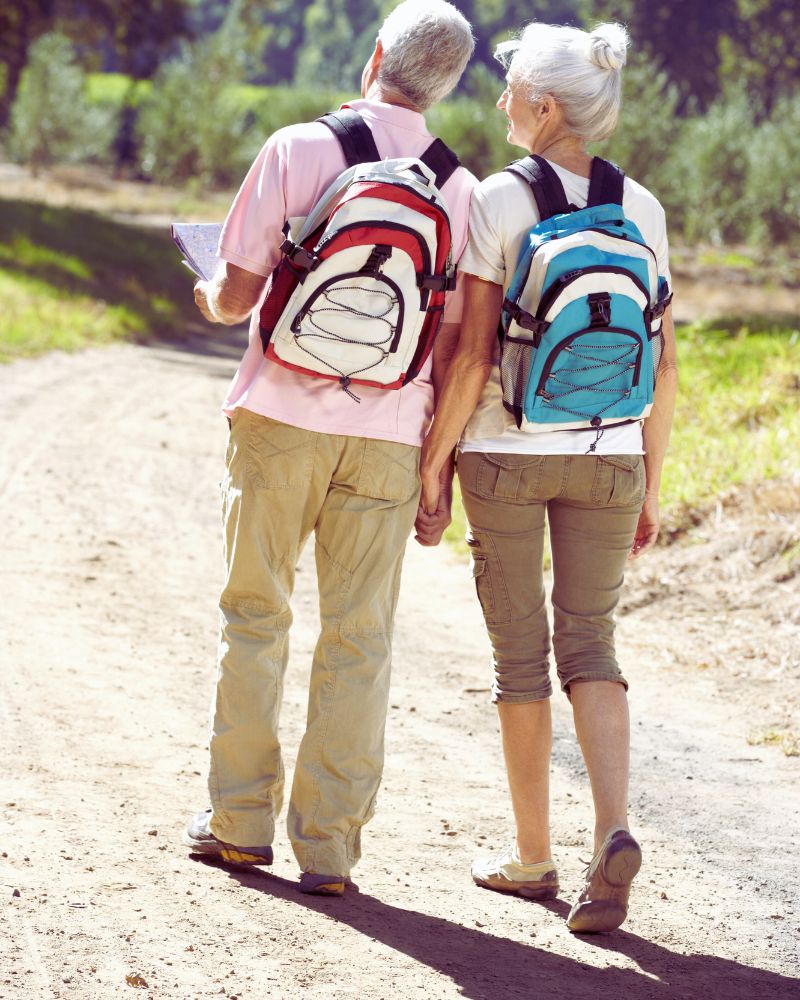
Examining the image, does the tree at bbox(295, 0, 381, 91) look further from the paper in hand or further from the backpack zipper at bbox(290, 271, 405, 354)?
the backpack zipper at bbox(290, 271, 405, 354)

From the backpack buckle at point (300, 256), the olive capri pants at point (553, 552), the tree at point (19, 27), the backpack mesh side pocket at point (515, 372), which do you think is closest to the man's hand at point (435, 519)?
the olive capri pants at point (553, 552)

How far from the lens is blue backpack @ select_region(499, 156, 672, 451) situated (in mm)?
3010

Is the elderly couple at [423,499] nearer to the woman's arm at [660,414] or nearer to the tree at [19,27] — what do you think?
the woman's arm at [660,414]

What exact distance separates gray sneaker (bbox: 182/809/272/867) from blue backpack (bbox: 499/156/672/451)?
1232 millimetres

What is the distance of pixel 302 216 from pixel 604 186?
0.70 metres

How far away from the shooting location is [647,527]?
3586 millimetres

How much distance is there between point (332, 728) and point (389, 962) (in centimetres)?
59

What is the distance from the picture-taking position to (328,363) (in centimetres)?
306

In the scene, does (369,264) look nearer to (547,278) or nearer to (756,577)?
(547,278)

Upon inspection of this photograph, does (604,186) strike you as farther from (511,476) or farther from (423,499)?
(423,499)

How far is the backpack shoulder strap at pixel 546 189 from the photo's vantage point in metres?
3.07

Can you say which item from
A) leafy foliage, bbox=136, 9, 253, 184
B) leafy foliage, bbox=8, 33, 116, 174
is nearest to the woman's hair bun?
leafy foliage, bbox=8, 33, 116, 174

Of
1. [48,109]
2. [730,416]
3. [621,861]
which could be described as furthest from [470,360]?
[48,109]

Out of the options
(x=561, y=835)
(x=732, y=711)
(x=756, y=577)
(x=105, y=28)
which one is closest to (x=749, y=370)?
(x=756, y=577)
